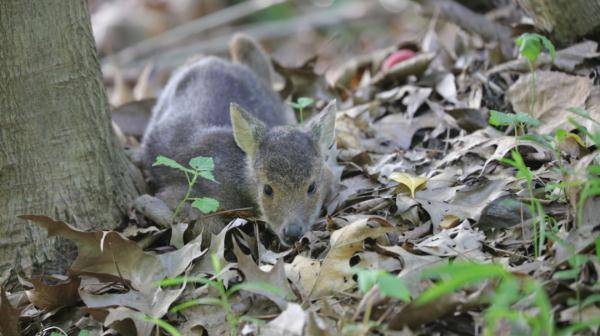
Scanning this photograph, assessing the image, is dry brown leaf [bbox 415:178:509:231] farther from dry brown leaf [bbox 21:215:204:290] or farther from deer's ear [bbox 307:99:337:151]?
dry brown leaf [bbox 21:215:204:290]

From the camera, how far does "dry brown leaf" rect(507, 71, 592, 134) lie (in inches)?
185

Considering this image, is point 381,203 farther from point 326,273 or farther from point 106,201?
point 106,201

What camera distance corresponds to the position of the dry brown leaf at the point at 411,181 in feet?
14.0

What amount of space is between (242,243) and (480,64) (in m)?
2.96

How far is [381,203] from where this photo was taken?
4.45m

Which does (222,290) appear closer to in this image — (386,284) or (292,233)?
(386,284)

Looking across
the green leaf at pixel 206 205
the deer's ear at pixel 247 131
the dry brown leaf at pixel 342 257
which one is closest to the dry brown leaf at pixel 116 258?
the green leaf at pixel 206 205

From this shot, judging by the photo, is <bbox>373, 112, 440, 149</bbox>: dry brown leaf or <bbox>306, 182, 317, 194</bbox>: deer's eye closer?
<bbox>306, 182, 317, 194</bbox>: deer's eye

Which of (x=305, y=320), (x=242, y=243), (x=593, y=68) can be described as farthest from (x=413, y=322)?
(x=593, y=68)

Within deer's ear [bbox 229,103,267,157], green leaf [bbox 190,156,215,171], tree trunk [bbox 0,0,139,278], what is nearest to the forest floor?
tree trunk [bbox 0,0,139,278]

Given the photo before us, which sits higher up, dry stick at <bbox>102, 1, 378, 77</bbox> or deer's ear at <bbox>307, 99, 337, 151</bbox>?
deer's ear at <bbox>307, 99, 337, 151</bbox>

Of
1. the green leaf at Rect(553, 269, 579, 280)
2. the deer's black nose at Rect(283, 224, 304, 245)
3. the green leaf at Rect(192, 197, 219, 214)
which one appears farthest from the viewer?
the deer's black nose at Rect(283, 224, 304, 245)

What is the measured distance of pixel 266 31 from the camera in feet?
37.0

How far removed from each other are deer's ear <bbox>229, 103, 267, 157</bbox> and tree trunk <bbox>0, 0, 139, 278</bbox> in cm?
97
